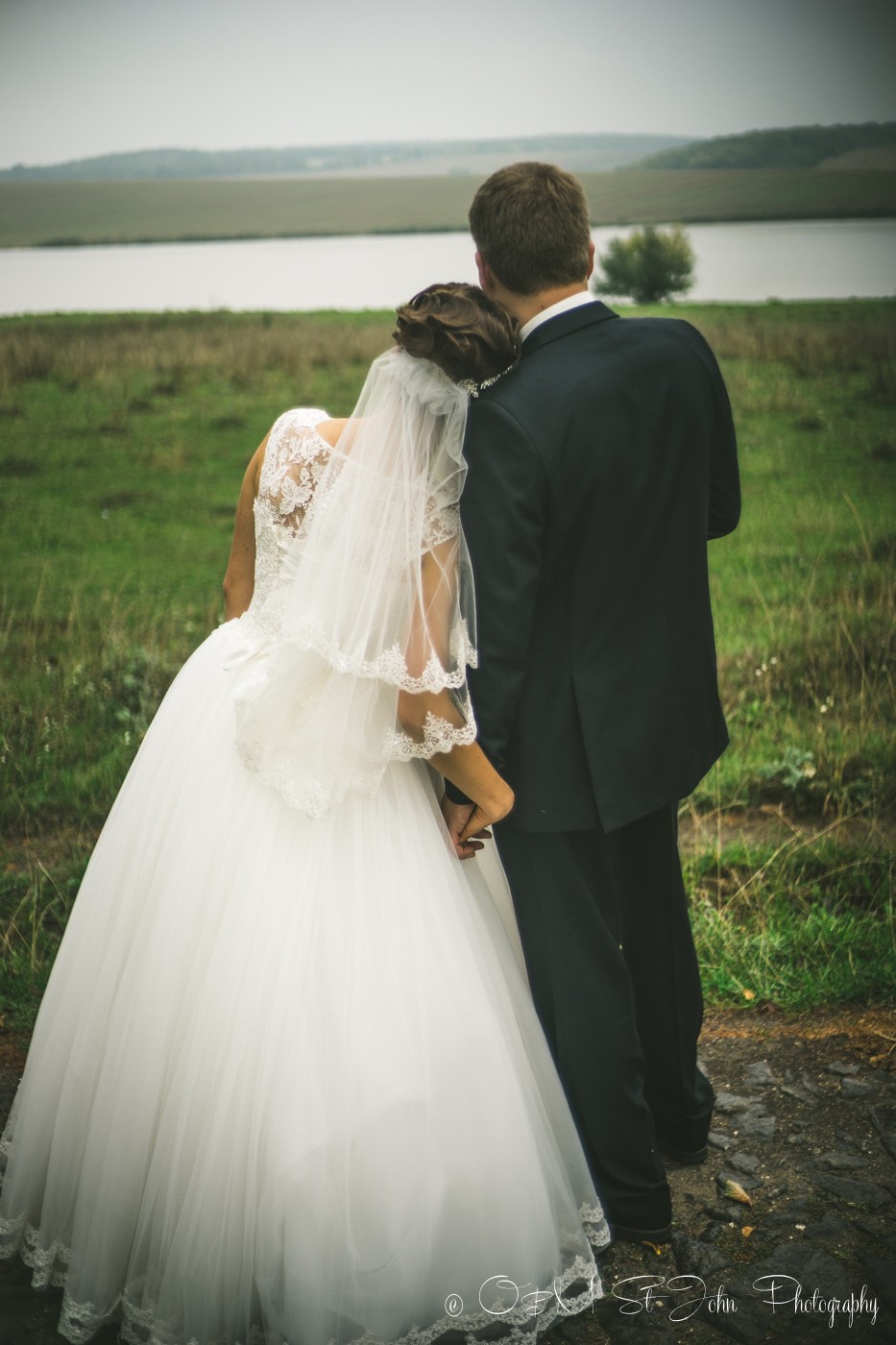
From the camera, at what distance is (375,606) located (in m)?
1.92

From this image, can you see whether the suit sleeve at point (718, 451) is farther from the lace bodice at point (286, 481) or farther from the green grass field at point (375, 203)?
the green grass field at point (375, 203)

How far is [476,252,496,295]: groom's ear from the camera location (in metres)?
2.01

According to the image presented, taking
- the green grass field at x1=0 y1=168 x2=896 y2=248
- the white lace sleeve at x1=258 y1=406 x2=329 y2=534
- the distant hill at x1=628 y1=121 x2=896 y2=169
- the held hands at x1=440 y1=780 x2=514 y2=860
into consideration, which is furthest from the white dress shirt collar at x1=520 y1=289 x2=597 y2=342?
the distant hill at x1=628 y1=121 x2=896 y2=169

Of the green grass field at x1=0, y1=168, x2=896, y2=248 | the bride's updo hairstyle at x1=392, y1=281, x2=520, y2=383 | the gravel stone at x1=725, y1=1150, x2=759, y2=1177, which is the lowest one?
the gravel stone at x1=725, y1=1150, x2=759, y2=1177

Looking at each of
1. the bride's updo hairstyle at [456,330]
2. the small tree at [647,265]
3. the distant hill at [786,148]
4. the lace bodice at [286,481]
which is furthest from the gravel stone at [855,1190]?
the small tree at [647,265]

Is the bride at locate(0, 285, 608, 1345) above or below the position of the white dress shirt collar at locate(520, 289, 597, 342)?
below

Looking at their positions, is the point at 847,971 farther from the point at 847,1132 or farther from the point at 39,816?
the point at 39,816

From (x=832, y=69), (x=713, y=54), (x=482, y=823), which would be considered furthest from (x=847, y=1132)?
(x=713, y=54)

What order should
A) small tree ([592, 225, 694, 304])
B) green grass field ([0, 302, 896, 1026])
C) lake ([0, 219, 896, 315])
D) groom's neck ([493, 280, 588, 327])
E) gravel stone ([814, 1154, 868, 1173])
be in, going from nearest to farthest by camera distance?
groom's neck ([493, 280, 588, 327]), gravel stone ([814, 1154, 868, 1173]), green grass field ([0, 302, 896, 1026]), lake ([0, 219, 896, 315]), small tree ([592, 225, 694, 304])

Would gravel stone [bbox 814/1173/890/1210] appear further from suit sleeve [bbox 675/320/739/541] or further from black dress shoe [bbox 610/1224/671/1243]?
suit sleeve [bbox 675/320/739/541]

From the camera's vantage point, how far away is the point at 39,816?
13.9 ft

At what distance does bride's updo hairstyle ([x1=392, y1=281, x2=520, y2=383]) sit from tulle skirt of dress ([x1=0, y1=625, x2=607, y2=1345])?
0.89m

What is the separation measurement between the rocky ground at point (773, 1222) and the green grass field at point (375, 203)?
6.88 metres

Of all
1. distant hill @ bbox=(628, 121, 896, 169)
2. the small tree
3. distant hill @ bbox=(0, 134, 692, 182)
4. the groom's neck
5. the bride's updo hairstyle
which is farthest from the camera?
the small tree
